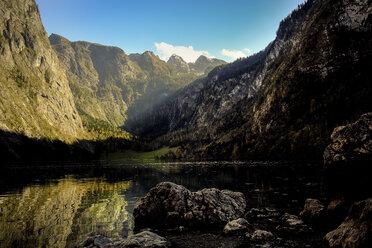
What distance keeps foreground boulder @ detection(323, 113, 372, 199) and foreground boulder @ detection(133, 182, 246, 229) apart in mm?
11735

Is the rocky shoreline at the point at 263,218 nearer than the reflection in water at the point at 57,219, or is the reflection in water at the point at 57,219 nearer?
the rocky shoreline at the point at 263,218

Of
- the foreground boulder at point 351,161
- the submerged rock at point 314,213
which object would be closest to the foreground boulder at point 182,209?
the submerged rock at point 314,213

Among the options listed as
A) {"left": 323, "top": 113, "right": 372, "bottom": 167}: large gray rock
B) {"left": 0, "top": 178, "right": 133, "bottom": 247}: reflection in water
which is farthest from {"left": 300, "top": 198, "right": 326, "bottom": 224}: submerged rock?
{"left": 0, "top": 178, "right": 133, "bottom": 247}: reflection in water

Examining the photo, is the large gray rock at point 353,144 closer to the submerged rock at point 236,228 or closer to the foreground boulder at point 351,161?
the foreground boulder at point 351,161

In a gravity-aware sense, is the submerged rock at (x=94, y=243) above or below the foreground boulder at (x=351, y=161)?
below

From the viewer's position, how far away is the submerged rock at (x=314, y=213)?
70.2 ft

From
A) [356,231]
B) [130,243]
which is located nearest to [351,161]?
[356,231]

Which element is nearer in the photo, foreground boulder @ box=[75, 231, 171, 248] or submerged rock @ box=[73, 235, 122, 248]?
foreground boulder @ box=[75, 231, 171, 248]

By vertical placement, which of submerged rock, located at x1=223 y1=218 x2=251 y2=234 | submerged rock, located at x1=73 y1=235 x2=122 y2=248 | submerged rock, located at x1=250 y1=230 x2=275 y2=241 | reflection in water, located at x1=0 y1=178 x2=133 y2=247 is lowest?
reflection in water, located at x1=0 y1=178 x2=133 y2=247

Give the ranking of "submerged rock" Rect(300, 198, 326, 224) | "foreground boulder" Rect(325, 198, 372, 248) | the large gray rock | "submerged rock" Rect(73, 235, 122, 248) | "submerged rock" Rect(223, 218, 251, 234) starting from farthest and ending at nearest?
"submerged rock" Rect(300, 198, 326, 224)
the large gray rock
"submerged rock" Rect(223, 218, 251, 234)
"submerged rock" Rect(73, 235, 122, 248)
"foreground boulder" Rect(325, 198, 372, 248)

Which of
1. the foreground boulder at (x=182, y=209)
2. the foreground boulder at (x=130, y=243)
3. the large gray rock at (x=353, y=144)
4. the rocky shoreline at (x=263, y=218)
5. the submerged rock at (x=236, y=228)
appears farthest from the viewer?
the foreground boulder at (x=182, y=209)

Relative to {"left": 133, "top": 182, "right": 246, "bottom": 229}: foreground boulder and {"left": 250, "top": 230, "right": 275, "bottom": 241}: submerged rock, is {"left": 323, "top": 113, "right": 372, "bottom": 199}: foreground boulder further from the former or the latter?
{"left": 133, "top": 182, "right": 246, "bottom": 229}: foreground boulder

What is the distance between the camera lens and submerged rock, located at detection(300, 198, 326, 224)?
70.2ft

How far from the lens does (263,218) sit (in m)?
24.4
